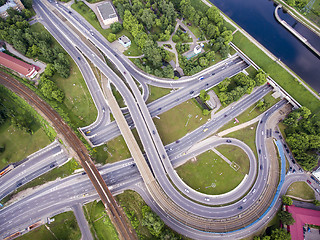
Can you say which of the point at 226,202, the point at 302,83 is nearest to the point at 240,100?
the point at 302,83

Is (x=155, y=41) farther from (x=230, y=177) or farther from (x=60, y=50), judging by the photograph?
(x=230, y=177)

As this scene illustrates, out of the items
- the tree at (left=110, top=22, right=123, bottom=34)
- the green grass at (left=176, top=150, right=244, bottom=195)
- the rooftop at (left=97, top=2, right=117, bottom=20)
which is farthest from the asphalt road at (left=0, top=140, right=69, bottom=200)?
the rooftop at (left=97, top=2, right=117, bottom=20)

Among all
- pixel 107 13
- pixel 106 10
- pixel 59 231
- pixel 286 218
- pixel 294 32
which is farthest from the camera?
pixel 294 32

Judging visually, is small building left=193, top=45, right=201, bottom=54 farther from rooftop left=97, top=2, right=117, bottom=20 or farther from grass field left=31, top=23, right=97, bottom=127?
grass field left=31, top=23, right=97, bottom=127

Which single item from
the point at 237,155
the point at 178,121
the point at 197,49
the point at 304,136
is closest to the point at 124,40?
the point at 197,49

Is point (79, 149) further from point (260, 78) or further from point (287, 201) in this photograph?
point (260, 78)

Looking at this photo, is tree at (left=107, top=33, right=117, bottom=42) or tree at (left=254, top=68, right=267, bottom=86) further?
tree at (left=107, top=33, right=117, bottom=42)

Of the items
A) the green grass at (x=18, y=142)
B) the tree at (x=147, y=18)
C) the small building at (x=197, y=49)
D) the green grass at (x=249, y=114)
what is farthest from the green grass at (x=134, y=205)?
the tree at (x=147, y=18)
